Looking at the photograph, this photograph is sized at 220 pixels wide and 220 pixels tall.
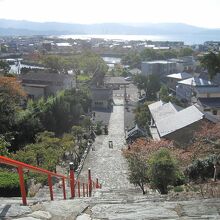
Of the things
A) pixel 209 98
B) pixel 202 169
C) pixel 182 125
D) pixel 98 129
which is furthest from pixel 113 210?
pixel 209 98

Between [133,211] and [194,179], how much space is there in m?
12.4

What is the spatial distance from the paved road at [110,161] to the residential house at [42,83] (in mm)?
9251

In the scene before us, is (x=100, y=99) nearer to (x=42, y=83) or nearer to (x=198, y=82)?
(x=42, y=83)

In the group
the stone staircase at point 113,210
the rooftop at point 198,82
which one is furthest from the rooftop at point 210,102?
the stone staircase at point 113,210

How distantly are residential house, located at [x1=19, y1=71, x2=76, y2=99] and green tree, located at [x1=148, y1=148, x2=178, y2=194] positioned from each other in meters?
34.1

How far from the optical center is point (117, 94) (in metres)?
60.5

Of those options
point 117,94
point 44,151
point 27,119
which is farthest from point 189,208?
point 117,94

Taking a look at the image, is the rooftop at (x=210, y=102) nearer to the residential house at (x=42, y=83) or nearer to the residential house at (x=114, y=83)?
the residential house at (x=42, y=83)

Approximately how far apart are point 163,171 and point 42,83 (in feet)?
121

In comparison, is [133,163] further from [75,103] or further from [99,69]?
[99,69]

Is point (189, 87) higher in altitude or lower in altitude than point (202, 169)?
lower

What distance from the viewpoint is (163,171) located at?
12.9 metres

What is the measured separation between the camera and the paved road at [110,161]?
21.7 meters

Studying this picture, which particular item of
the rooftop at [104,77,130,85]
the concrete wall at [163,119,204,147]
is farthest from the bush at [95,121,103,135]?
the rooftop at [104,77,130,85]
